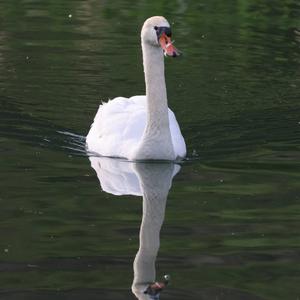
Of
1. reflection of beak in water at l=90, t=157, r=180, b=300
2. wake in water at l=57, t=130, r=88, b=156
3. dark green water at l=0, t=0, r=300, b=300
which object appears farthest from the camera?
wake in water at l=57, t=130, r=88, b=156

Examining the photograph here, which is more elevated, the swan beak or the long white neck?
the swan beak

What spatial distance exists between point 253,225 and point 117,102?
3.31m

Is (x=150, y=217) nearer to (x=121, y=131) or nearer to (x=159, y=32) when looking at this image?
(x=159, y=32)

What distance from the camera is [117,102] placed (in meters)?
11.5

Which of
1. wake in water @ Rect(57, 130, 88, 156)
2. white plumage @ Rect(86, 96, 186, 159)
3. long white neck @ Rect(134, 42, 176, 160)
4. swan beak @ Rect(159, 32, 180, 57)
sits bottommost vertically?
wake in water @ Rect(57, 130, 88, 156)

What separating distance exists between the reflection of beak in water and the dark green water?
0.06 meters

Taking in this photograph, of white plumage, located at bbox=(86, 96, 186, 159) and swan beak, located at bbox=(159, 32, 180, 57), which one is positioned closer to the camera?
swan beak, located at bbox=(159, 32, 180, 57)

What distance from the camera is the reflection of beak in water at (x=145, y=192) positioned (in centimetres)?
718

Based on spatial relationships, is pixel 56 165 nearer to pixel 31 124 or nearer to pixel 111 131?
pixel 111 131

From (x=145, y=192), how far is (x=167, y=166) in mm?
943

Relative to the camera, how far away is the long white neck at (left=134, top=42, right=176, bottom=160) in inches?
413

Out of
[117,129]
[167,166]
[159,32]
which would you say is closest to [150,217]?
[167,166]

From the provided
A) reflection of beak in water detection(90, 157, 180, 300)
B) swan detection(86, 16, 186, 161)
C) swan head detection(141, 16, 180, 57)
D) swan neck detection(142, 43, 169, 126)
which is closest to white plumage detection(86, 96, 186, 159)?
swan detection(86, 16, 186, 161)

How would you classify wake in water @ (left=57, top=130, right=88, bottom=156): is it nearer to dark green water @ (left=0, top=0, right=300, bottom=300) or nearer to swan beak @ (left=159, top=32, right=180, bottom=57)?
dark green water @ (left=0, top=0, right=300, bottom=300)
